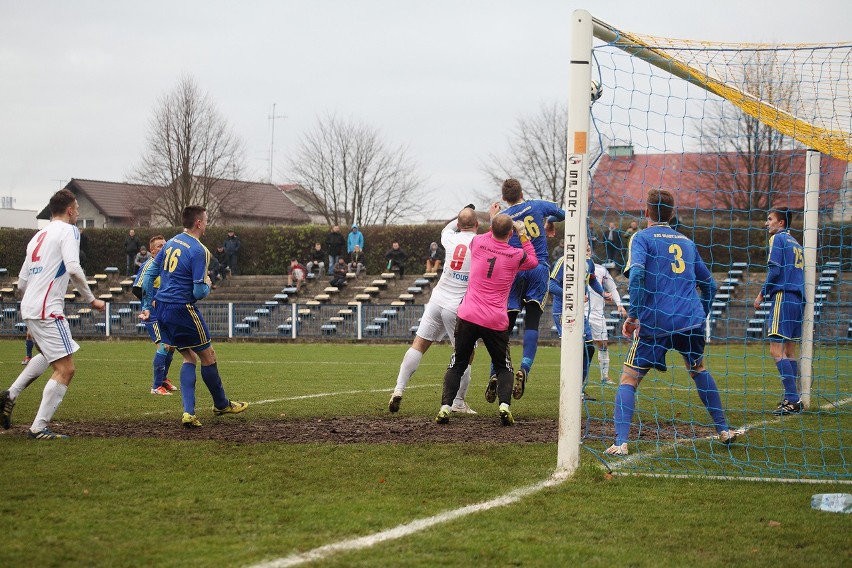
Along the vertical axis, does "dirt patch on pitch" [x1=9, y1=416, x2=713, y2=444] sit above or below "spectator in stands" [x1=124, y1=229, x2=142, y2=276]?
below

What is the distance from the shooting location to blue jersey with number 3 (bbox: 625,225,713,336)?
7027mm

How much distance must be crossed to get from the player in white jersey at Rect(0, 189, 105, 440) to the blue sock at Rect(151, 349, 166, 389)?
3861 mm

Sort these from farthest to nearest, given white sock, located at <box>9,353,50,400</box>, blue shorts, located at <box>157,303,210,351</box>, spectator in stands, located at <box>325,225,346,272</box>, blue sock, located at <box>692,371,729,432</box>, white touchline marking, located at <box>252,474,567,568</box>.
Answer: spectator in stands, located at <box>325,225,346,272</box>
blue shorts, located at <box>157,303,210,351</box>
white sock, located at <box>9,353,50,400</box>
blue sock, located at <box>692,371,729,432</box>
white touchline marking, located at <box>252,474,567,568</box>

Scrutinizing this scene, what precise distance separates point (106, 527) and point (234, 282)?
32244 millimetres

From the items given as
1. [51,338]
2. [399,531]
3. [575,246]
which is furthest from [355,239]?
[399,531]

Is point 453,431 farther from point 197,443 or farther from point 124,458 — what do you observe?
point 124,458

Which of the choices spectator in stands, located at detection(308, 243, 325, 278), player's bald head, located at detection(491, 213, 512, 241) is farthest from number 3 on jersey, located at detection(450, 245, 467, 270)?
spectator in stands, located at detection(308, 243, 325, 278)

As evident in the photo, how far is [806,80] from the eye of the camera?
7.96 metres

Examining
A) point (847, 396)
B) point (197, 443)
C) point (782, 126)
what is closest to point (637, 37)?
point (782, 126)

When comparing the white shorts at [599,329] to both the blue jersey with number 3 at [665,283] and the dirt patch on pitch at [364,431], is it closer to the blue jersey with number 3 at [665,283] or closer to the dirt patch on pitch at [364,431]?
the dirt patch on pitch at [364,431]

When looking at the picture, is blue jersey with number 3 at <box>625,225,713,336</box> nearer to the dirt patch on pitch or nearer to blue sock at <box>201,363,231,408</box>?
the dirt patch on pitch

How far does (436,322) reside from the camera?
9.30 meters

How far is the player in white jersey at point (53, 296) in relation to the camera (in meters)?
7.55

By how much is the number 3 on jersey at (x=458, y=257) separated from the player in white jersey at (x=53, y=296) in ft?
11.6
